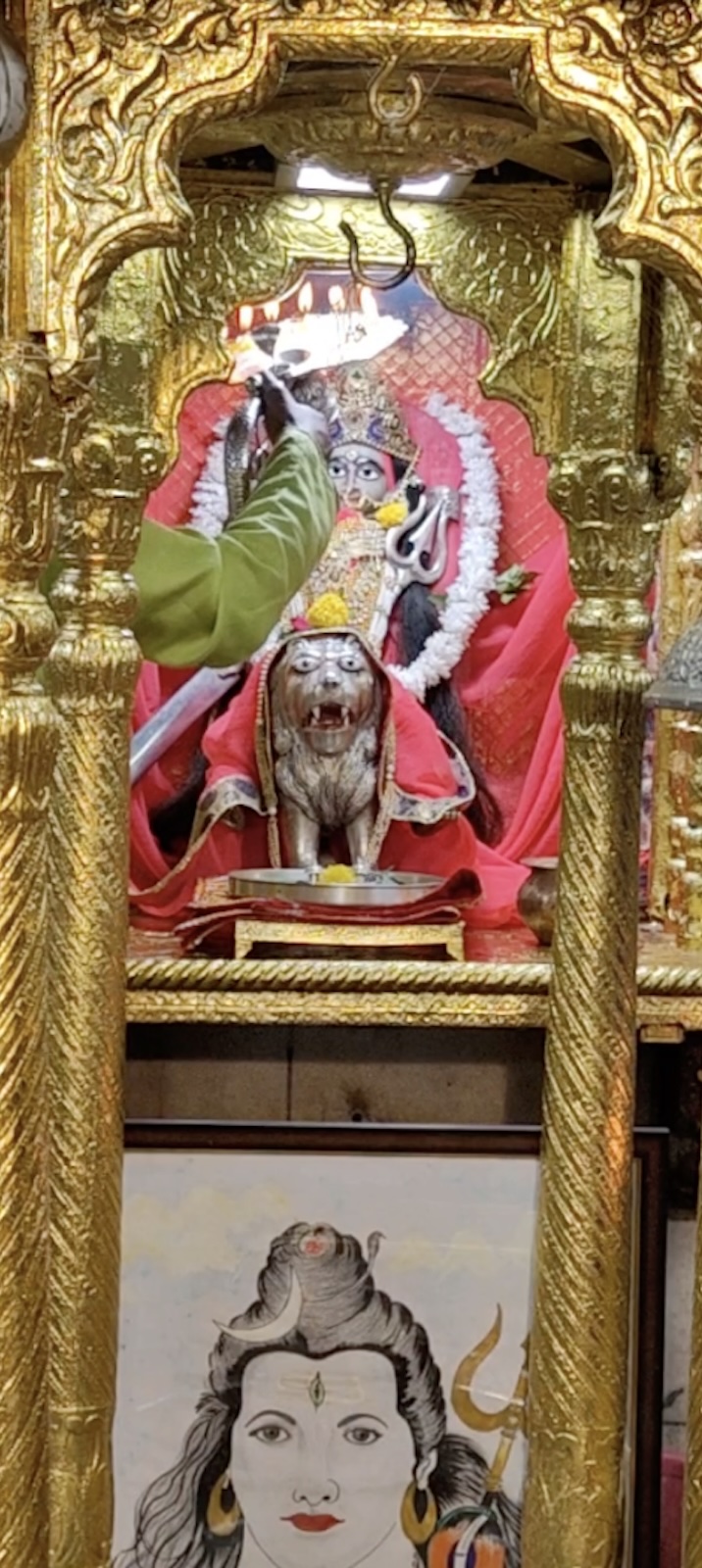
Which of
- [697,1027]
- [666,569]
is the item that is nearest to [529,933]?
[697,1027]

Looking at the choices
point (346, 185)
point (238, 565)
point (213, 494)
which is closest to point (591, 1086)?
point (238, 565)

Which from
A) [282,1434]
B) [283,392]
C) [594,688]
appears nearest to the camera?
[594,688]

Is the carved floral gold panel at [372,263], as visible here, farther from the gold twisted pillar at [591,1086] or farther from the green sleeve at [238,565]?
the gold twisted pillar at [591,1086]

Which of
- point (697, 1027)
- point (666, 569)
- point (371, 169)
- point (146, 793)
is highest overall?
point (371, 169)

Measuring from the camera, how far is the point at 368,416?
5320 mm

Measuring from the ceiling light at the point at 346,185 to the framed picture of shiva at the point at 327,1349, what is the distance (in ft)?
5.98

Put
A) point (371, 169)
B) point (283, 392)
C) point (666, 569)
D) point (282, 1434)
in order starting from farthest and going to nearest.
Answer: point (666, 569)
point (282, 1434)
point (283, 392)
point (371, 169)

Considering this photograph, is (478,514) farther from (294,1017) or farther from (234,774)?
(294,1017)

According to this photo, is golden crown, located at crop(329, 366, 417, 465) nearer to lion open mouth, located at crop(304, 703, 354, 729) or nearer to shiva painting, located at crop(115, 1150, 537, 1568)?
lion open mouth, located at crop(304, 703, 354, 729)

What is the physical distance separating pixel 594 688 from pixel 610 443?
436 millimetres

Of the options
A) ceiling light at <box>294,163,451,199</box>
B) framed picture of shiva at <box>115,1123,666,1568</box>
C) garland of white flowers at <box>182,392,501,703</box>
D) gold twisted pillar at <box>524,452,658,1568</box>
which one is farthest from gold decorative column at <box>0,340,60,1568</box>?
garland of white flowers at <box>182,392,501,703</box>

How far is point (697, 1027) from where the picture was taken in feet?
15.0

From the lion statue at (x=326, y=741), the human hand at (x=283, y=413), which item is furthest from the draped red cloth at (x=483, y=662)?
the human hand at (x=283, y=413)

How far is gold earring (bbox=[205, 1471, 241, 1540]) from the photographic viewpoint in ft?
15.3
